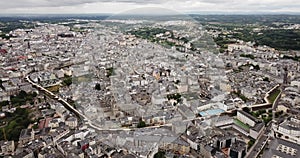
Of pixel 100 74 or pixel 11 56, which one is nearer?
pixel 100 74

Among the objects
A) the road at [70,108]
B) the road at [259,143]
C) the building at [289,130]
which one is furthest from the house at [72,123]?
the building at [289,130]

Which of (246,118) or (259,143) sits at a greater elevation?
(246,118)

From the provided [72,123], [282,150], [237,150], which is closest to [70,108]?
[72,123]

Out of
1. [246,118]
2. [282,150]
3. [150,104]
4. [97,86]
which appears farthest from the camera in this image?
[97,86]

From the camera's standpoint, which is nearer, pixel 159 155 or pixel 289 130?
pixel 159 155

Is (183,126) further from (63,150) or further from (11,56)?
(11,56)

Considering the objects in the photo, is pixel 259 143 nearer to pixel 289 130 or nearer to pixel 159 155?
pixel 289 130

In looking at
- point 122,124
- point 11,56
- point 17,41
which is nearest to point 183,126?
point 122,124

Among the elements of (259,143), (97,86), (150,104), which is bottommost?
(259,143)

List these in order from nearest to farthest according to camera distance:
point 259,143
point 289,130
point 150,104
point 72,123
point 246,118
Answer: point 259,143, point 289,130, point 72,123, point 246,118, point 150,104
